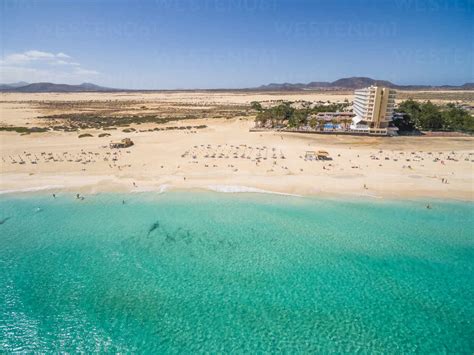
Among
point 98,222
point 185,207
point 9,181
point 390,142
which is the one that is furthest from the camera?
point 390,142

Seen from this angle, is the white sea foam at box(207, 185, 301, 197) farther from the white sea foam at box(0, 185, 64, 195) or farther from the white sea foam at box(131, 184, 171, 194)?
the white sea foam at box(0, 185, 64, 195)

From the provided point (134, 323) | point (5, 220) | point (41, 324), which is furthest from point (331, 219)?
point (5, 220)

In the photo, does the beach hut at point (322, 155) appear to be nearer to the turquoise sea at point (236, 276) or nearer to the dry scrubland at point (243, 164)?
the dry scrubland at point (243, 164)

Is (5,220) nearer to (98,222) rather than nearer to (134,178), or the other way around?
(98,222)

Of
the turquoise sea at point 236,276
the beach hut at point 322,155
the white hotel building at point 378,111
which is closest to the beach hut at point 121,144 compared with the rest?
the turquoise sea at point 236,276

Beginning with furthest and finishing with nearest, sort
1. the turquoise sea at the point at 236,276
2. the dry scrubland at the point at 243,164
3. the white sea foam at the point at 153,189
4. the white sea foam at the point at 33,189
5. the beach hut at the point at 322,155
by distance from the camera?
the beach hut at the point at 322,155 < the dry scrubland at the point at 243,164 < the white sea foam at the point at 153,189 < the white sea foam at the point at 33,189 < the turquoise sea at the point at 236,276

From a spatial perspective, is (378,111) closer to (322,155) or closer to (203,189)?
(322,155)

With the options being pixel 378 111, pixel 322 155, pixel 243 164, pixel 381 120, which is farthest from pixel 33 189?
pixel 381 120

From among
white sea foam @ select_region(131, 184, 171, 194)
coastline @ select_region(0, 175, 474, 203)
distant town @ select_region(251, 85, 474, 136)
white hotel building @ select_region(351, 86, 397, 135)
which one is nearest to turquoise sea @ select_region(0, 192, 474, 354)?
coastline @ select_region(0, 175, 474, 203)

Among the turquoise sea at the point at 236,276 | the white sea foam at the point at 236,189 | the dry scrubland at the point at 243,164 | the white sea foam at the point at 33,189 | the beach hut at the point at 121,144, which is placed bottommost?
the turquoise sea at the point at 236,276
